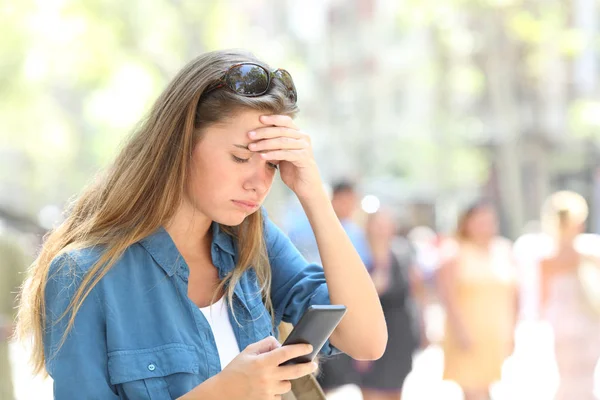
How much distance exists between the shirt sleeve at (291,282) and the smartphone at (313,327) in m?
0.31

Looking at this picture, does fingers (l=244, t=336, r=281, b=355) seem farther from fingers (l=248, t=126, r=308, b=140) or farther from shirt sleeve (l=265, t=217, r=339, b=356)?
fingers (l=248, t=126, r=308, b=140)

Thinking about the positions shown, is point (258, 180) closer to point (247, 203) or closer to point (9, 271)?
point (247, 203)

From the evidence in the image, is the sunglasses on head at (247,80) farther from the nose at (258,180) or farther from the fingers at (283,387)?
the fingers at (283,387)

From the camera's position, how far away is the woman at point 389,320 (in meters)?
6.59

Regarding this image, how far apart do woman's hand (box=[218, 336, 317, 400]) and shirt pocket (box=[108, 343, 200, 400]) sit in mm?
157

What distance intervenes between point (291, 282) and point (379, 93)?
23.2m

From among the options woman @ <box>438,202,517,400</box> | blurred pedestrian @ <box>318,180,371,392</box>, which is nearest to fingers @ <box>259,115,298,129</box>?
blurred pedestrian @ <box>318,180,371,392</box>

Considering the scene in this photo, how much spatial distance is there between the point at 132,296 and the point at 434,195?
24.1 meters

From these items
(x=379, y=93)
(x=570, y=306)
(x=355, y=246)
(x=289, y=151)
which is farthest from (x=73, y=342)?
(x=379, y=93)

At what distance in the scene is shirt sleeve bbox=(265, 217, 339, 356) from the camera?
2.31m

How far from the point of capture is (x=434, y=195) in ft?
84.6

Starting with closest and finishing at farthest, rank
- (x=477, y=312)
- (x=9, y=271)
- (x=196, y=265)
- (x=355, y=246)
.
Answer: (x=196, y=265) < (x=9, y=271) < (x=355, y=246) < (x=477, y=312)

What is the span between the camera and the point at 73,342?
6.30 ft

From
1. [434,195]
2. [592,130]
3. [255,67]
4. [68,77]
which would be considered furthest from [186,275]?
[434,195]
